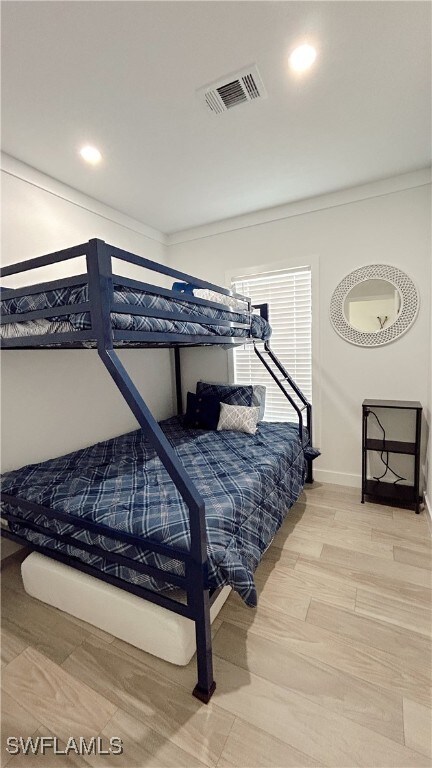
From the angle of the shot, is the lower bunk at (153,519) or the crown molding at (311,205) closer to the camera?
the lower bunk at (153,519)

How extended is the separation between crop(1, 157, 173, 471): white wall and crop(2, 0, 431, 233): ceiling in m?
0.18

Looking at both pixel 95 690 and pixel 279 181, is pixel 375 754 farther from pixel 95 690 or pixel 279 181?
pixel 279 181

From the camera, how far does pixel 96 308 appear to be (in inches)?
46.4

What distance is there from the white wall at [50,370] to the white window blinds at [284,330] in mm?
1289

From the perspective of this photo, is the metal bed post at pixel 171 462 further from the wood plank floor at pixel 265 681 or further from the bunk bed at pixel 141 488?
the wood plank floor at pixel 265 681

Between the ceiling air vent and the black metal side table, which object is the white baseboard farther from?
the ceiling air vent

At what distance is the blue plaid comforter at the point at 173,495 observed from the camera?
49.3 inches

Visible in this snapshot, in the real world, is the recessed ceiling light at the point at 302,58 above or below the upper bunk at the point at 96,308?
above

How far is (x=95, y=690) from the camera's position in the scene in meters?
1.21

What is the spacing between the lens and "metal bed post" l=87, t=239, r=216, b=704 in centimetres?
111

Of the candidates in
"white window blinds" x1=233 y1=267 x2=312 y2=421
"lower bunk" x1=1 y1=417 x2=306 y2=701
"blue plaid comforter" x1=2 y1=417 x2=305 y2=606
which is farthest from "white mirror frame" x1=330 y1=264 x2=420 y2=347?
"lower bunk" x1=1 y1=417 x2=306 y2=701

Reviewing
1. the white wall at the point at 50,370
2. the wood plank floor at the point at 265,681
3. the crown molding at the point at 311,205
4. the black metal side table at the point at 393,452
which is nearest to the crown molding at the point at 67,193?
the white wall at the point at 50,370

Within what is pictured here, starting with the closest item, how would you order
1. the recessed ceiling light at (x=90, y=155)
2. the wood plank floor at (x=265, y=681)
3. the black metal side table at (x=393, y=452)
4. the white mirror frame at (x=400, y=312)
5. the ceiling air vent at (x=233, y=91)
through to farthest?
the wood plank floor at (x=265, y=681) → the ceiling air vent at (x=233, y=91) → the recessed ceiling light at (x=90, y=155) → the black metal side table at (x=393, y=452) → the white mirror frame at (x=400, y=312)

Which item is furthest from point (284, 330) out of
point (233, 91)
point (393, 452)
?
point (233, 91)
